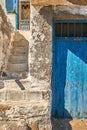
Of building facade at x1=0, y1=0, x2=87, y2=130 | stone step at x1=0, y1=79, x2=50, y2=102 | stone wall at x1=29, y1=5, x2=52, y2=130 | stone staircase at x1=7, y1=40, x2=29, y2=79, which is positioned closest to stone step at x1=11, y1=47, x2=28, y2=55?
stone staircase at x1=7, y1=40, x2=29, y2=79

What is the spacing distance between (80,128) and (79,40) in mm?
2039

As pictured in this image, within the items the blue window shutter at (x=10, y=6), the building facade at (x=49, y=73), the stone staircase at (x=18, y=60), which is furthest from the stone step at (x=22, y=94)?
the blue window shutter at (x=10, y=6)

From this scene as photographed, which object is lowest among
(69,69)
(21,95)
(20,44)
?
(21,95)

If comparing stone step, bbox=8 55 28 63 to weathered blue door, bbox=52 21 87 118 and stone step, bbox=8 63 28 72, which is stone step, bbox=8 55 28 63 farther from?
weathered blue door, bbox=52 21 87 118

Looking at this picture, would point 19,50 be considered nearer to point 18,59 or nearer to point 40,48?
point 18,59

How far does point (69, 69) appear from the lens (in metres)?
7.22

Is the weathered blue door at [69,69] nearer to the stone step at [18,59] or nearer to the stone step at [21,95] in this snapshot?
the stone step at [21,95]

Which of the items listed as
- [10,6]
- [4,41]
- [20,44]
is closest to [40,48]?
[4,41]

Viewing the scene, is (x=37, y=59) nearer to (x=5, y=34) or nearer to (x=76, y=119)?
(x=76, y=119)

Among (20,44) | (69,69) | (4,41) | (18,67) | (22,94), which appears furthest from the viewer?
(20,44)

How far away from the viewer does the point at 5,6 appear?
13.7m

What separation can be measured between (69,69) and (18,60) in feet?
8.08

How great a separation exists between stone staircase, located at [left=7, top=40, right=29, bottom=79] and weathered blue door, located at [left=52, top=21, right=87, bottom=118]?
0.89 metres

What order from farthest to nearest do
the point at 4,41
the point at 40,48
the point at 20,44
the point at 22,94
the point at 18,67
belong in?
the point at 20,44 → the point at 4,41 → the point at 18,67 → the point at 40,48 → the point at 22,94
